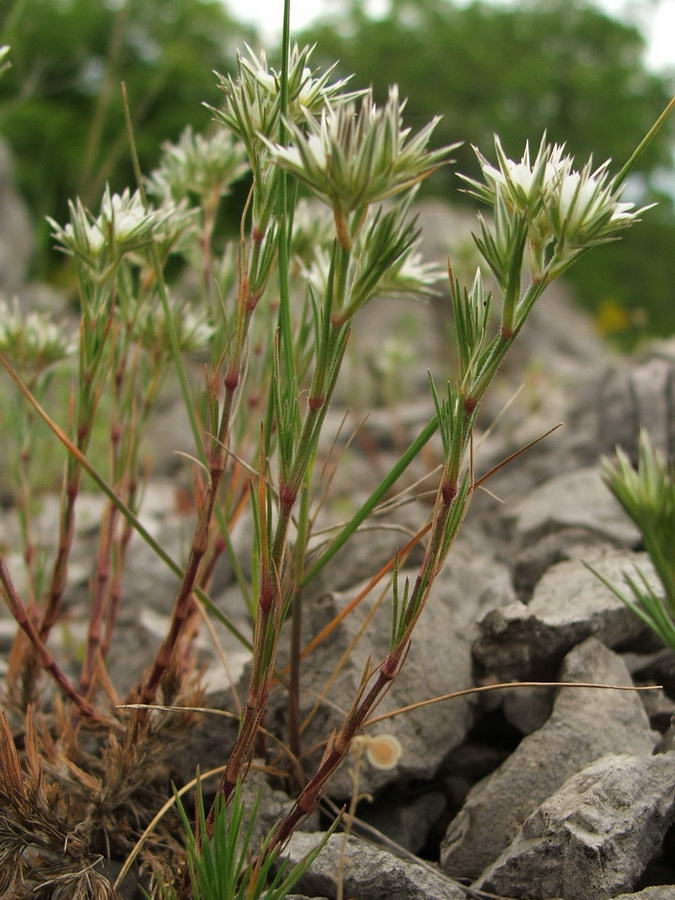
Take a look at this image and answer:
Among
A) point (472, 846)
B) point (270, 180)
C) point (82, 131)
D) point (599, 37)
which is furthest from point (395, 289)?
point (599, 37)

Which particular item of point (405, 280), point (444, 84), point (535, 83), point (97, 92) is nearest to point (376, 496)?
point (405, 280)

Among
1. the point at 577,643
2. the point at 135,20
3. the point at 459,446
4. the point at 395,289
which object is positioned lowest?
the point at 577,643

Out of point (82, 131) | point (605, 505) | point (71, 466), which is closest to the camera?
point (71, 466)

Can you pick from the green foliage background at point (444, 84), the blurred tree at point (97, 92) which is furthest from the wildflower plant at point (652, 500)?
the blurred tree at point (97, 92)

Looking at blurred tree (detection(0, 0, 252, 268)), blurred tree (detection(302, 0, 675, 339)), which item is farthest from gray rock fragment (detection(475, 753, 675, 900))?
blurred tree (detection(302, 0, 675, 339))

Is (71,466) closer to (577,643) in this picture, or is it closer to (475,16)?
(577,643)

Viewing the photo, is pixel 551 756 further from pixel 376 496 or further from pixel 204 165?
pixel 204 165
